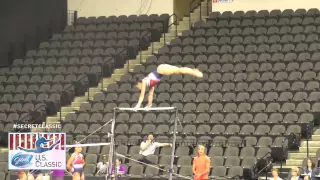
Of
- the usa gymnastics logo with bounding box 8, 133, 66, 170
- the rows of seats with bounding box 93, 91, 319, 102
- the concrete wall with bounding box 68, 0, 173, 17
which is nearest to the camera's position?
the usa gymnastics logo with bounding box 8, 133, 66, 170

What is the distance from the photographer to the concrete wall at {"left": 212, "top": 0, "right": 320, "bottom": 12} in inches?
1001

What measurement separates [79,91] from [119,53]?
2.06 meters

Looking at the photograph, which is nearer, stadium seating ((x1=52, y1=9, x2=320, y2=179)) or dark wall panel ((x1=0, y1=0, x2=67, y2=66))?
stadium seating ((x1=52, y1=9, x2=320, y2=179))

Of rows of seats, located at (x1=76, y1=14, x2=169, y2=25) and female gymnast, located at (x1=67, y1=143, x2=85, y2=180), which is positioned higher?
rows of seats, located at (x1=76, y1=14, x2=169, y2=25)

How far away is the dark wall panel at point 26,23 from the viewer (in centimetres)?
2652

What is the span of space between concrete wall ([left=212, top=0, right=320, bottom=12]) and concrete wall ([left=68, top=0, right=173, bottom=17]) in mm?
2083

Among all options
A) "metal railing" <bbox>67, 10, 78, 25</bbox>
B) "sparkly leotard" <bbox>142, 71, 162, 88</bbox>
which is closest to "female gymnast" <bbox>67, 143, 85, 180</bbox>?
"sparkly leotard" <bbox>142, 71, 162, 88</bbox>

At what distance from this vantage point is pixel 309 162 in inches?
665

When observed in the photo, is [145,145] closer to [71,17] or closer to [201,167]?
[201,167]

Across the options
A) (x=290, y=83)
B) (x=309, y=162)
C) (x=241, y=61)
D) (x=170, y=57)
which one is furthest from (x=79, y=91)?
(x=309, y=162)

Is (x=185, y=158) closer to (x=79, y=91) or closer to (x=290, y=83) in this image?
(x=290, y=83)

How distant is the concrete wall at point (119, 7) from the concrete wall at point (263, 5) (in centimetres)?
208

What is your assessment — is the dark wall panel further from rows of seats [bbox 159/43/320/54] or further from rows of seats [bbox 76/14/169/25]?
rows of seats [bbox 159/43/320/54]

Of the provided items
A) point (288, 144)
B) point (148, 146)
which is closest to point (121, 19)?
point (148, 146)
